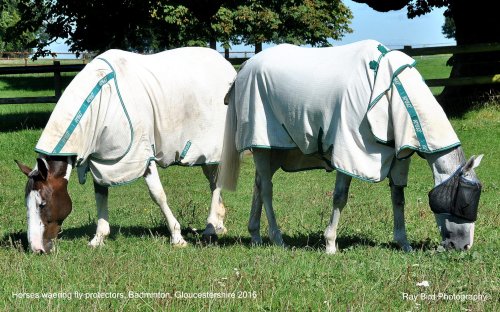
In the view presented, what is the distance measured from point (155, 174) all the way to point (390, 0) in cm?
1095

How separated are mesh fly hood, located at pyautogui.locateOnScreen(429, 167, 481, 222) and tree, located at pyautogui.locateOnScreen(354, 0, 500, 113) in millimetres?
11388

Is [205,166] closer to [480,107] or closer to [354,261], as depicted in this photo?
[354,261]

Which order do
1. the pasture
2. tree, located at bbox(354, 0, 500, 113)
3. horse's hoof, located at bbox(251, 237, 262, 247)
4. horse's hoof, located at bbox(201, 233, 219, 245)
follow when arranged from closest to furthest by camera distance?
the pasture, horse's hoof, located at bbox(251, 237, 262, 247), horse's hoof, located at bbox(201, 233, 219, 245), tree, located at bbox(354, 0, 500, 113)

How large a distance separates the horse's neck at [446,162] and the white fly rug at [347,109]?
10cm

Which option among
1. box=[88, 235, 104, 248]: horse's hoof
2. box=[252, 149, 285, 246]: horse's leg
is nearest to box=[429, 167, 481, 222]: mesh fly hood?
box=[252, 149, 285, 246]: horse's leg

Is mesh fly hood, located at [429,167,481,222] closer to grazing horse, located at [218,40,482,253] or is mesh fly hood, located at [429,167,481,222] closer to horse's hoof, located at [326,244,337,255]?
grazing horse, located at [218,40,482,253]

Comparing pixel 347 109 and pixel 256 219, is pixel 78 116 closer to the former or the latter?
pixel 256 219

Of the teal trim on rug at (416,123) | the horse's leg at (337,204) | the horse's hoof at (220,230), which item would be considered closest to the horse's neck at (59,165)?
the horse's hoof at (220,230)

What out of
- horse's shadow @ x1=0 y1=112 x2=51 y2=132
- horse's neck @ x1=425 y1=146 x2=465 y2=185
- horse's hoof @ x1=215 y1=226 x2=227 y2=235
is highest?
horse's neck @ x1=425 y1=146 x2=465 y2=185

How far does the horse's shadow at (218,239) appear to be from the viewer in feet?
25.6

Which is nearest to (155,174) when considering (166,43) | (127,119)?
(127,119)

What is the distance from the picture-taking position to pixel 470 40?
1883 cm

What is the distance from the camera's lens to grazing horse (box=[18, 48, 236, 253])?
7.72 metres

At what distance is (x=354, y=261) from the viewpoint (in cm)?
659
